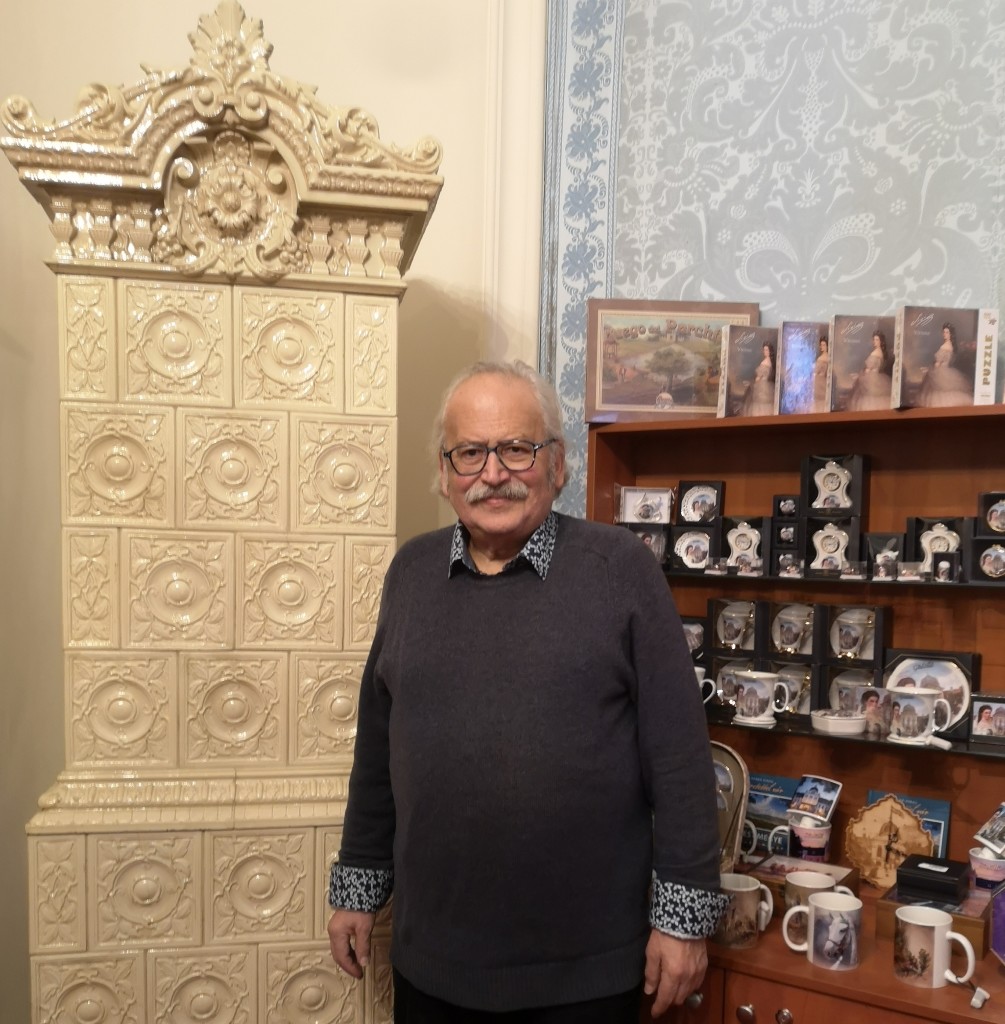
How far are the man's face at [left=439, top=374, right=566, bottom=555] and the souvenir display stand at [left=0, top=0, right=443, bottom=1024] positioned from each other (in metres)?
0.31

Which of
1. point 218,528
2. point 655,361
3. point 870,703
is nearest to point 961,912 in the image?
point 870,703

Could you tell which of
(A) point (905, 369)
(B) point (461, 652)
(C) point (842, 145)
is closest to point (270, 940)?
(B) point (461, 652)

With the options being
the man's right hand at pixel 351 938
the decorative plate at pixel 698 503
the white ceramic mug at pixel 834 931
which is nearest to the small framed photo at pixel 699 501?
the decorative plate at pixel 698 503

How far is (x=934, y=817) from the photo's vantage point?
1734mm

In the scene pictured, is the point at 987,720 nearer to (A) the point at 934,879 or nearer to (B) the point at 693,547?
(A) the point at 934,879

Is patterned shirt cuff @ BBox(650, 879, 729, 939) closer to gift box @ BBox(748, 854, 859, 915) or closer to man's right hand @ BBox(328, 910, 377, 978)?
gift box @ BBox(748, 854, 859, 915)

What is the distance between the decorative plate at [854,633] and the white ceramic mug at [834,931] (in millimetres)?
496

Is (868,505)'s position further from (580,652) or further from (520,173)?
(520,173)

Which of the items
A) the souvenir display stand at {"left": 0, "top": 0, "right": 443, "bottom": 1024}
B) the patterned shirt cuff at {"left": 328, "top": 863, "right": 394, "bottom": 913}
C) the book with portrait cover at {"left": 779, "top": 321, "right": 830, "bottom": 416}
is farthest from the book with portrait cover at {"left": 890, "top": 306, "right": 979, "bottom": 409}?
the patterned shirt cuff at {"left": 328, "top": 863, "right": 394, "bottom": 913}

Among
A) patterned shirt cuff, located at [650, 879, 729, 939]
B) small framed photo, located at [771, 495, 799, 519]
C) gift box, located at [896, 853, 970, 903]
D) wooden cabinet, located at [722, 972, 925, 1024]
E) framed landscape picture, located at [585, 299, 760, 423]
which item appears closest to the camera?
patterned shirt cuff, located at [650, 879, 729, 939]

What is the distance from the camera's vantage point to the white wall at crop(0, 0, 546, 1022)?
2.09 meters

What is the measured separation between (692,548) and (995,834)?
0.79 m

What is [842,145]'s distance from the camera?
1.94 m

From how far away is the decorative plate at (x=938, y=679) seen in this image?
1671mm
